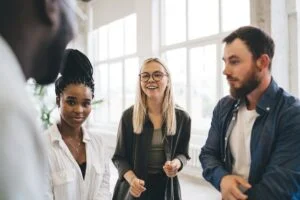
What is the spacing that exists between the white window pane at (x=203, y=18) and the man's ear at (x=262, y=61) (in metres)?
3.43

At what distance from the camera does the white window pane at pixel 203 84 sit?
4.87m

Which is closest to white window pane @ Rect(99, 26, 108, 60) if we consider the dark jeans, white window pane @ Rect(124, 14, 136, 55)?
white window pane @ Rect(124, 14, 136, 55)

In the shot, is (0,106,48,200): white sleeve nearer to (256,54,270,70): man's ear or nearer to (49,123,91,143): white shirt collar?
(49,123,91,143): white shirt collar

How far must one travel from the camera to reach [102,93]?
7.92 meters

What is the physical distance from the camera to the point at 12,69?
0.42 m

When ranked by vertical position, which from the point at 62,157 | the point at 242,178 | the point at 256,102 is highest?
the point at 256,102

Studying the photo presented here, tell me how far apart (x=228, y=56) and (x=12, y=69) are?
1.32 m

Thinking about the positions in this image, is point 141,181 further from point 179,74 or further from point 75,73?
point 179,74

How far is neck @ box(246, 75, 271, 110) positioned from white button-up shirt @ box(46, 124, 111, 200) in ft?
2.74

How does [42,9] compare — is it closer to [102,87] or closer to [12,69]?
[12,69]

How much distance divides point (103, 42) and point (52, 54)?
24.8ft

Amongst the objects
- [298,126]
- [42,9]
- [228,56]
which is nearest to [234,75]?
[228,56]

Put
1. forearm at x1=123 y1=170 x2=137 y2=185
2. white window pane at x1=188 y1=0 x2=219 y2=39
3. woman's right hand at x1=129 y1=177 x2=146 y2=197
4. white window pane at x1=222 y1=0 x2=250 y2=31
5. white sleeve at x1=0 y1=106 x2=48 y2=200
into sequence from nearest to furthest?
white sleeve at x1=0 y1=106 x2=48 y2=200 < woman's right hand at x1=129 y1=177 x2=146 y2=197 < forearm at x1=123 y1=170 x2=137 y2=185 < white window pane at x1=222 y1=0 x2=250 y2=31 < white window pane at x1=188 y1=0 x2=219 y2=39

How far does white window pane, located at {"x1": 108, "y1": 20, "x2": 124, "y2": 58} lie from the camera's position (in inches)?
281
